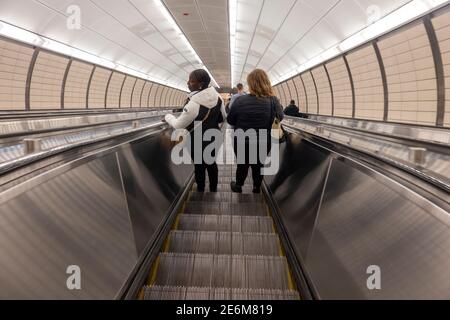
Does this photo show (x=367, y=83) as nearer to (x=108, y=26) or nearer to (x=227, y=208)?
(x=108, y=26)

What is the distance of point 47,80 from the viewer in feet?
38.0

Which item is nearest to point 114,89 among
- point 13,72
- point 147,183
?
point 13,72

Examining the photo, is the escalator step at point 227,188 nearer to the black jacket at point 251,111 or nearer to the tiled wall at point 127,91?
the black jacket at point 251,111

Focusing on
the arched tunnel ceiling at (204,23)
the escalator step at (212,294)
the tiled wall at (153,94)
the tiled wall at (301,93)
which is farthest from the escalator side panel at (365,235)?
the tiled wall at (153,94)

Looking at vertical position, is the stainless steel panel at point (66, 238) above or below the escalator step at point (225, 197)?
above

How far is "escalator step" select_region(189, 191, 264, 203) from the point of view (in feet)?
15.9

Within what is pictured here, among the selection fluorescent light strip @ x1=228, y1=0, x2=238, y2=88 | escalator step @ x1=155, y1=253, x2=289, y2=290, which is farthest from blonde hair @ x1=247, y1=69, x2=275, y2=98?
fluorescent light strip @ x1=228, y1=0, x2=238, y2=88

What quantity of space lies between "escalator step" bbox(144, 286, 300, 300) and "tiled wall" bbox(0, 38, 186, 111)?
8.31 metres

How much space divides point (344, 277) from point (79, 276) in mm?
1368

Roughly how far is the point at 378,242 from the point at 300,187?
187cm

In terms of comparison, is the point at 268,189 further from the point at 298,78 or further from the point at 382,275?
the point at 298,78

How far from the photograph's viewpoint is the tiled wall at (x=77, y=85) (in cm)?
1304

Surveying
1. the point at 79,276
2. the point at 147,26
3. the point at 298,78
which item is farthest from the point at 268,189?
the point at 298,78

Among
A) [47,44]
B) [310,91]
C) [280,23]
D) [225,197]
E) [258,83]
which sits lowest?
[225,197]
